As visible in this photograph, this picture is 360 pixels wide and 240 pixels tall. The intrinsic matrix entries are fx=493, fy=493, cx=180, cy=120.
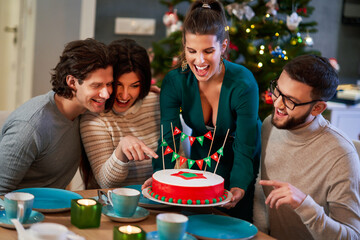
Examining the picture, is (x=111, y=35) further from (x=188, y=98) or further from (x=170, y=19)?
(x=188, y=98)

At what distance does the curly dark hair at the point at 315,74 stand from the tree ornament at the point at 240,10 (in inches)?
67.2

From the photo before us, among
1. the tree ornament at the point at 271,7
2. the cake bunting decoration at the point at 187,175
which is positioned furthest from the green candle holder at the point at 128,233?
the tree ornament at the point at 271,7

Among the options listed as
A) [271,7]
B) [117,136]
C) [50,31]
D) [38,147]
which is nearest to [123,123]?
[117,136]

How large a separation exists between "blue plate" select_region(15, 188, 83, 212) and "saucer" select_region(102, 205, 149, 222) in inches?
4.8

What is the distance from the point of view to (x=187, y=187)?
4.97 feet

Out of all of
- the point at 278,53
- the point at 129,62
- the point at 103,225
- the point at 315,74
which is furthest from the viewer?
the point at 278,53

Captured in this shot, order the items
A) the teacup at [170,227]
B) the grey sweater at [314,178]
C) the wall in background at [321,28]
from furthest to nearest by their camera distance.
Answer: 1. the wall in background at [321,28]
2. the grey sweater at [314,178]
3. the teacup at [170,227]

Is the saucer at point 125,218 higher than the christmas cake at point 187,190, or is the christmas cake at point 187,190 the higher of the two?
the christmas cake at point 187,190

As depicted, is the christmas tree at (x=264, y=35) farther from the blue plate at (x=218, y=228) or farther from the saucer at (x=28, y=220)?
the saucer at (x=28, y=220)

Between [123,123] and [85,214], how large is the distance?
78 centimetres

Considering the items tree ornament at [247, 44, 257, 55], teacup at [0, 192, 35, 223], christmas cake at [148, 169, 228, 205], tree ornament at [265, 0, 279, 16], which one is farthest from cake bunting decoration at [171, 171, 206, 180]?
tree ornament at [265, 0, 279, 16]

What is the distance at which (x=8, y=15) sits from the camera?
17.5ft

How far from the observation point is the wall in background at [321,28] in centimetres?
436

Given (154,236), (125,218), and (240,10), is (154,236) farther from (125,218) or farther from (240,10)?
(240,10)
